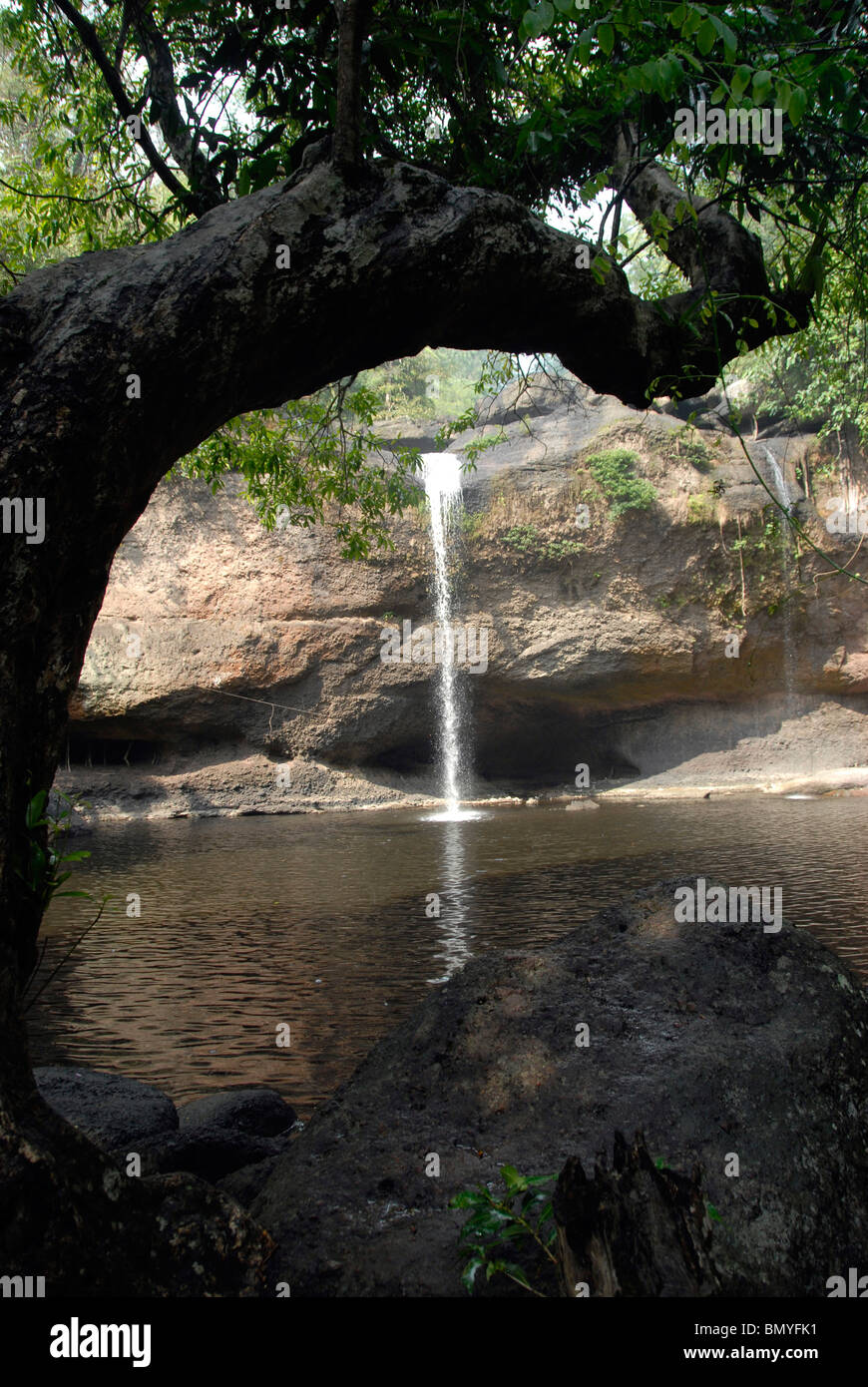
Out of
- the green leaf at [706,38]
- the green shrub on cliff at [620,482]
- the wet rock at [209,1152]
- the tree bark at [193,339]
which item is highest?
the green shrub on cliff at [620,482]

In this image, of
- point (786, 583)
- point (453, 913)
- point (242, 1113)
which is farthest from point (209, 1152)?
point (786, 583)

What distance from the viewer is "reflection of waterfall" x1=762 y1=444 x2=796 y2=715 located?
23.1m

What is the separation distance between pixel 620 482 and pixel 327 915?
16.6 m

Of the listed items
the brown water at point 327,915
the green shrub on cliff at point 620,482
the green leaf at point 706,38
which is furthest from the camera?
the green shrub on cliff at point 620,482

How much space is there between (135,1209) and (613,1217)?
1.19m

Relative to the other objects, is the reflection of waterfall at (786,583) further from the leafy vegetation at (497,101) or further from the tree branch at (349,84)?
the tree branch at (349,84)

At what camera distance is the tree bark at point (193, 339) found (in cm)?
253

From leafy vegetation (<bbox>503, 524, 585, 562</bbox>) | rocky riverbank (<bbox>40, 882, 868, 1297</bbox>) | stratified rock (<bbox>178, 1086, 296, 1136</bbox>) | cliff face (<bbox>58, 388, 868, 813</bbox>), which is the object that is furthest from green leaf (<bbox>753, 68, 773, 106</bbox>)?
leafy vegetation (<bbox>503, 524, 585, 562</bbox>)

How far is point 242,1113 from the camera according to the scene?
14.0ft

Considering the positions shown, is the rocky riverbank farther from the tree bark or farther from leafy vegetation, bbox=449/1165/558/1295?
the tree bark

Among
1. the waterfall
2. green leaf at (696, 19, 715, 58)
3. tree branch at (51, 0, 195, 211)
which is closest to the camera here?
green leaf at (696, 19, 715, 58)

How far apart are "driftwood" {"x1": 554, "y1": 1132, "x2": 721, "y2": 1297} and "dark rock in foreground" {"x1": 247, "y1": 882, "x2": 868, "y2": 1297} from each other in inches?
7.2

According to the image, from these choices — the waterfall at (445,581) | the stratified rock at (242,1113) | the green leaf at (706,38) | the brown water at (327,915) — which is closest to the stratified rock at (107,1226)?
the stratified rock at (242,1113)

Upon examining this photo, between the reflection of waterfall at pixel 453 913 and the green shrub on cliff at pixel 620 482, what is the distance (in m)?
11.8
